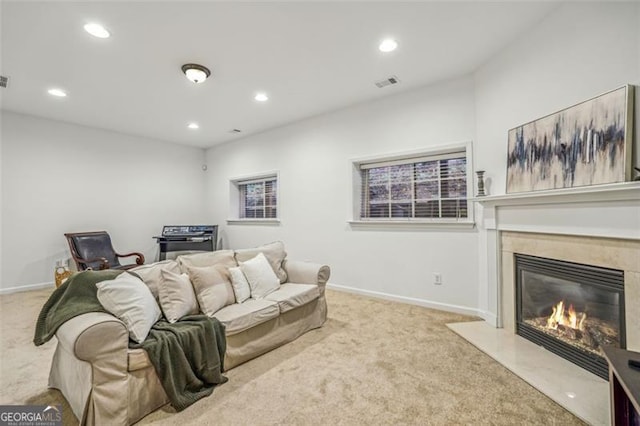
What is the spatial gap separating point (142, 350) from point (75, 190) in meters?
4.54

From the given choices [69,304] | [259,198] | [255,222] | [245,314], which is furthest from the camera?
[259,198]

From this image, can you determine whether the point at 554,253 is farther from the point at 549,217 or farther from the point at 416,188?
the point at 416,188

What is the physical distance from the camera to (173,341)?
5.74 feet

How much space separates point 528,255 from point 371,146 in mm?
2253

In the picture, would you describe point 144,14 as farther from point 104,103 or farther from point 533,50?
point 533,50

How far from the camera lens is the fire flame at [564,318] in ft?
7.04

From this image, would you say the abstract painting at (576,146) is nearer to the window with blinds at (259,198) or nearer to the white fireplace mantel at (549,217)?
the white fireplace mantel at (549,217)

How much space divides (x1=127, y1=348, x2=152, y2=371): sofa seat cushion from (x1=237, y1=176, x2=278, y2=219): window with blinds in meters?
3.73

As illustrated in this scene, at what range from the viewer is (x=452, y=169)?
11.2 feet

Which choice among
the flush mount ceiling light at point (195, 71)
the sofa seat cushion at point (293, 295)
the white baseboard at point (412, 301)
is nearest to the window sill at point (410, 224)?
the white baseboard at point (412, 301)

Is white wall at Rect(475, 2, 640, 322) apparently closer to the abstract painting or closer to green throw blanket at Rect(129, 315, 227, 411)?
the abstract painting

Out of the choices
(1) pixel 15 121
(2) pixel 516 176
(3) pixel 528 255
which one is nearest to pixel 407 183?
(2) pixel 516 176

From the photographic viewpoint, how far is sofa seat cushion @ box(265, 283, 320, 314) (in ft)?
8.22

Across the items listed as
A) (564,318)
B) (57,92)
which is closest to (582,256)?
(564,318)
